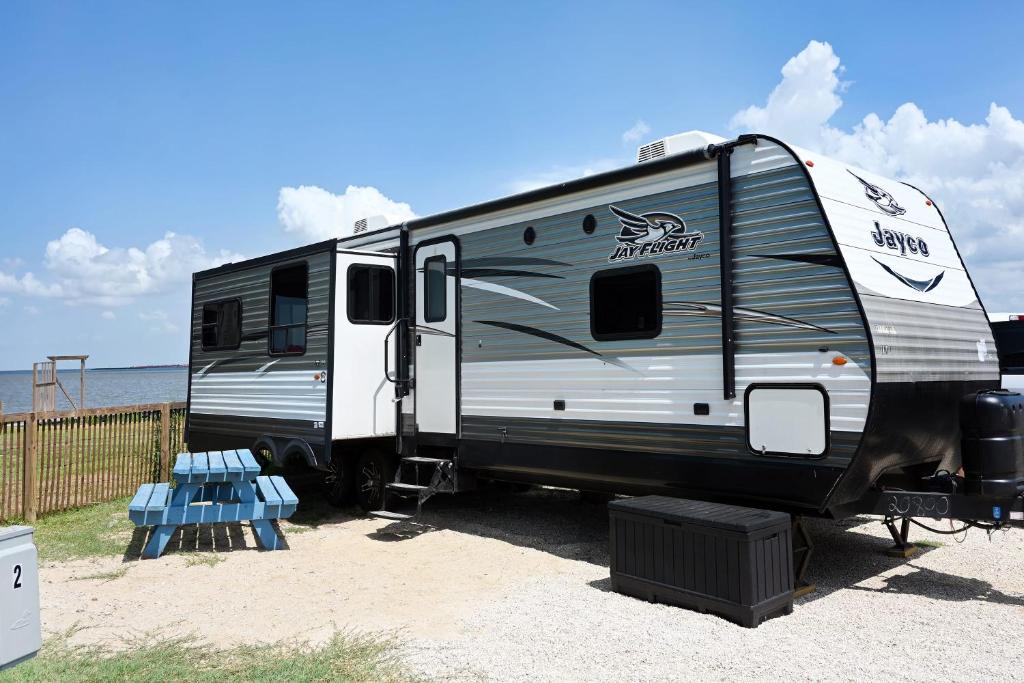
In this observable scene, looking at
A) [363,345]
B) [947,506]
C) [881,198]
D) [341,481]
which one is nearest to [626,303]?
[881,198]

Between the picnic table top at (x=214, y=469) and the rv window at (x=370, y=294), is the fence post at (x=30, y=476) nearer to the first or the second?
the picnic table top at (x=214, y=469)

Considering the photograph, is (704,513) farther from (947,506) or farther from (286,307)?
(286,307)

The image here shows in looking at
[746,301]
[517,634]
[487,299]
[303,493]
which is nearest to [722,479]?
[746,301]

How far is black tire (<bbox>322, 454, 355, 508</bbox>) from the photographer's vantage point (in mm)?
9000

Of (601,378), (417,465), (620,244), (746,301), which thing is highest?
(620,244)

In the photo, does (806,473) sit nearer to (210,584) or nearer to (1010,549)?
(1010,549)

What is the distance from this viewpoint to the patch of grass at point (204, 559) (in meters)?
6.84

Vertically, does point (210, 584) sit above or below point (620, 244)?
below

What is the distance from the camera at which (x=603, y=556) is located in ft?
22.4

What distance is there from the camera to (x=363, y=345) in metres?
8.61

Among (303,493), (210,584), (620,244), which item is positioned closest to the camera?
(210,584)

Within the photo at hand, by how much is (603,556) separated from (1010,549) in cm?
346

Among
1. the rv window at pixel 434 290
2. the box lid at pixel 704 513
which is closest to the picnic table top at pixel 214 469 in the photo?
the rv window at pixel 434 290

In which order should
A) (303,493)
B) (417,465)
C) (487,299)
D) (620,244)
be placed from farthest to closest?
(303,493)
(417,465)
(487,299)
(620,244)
